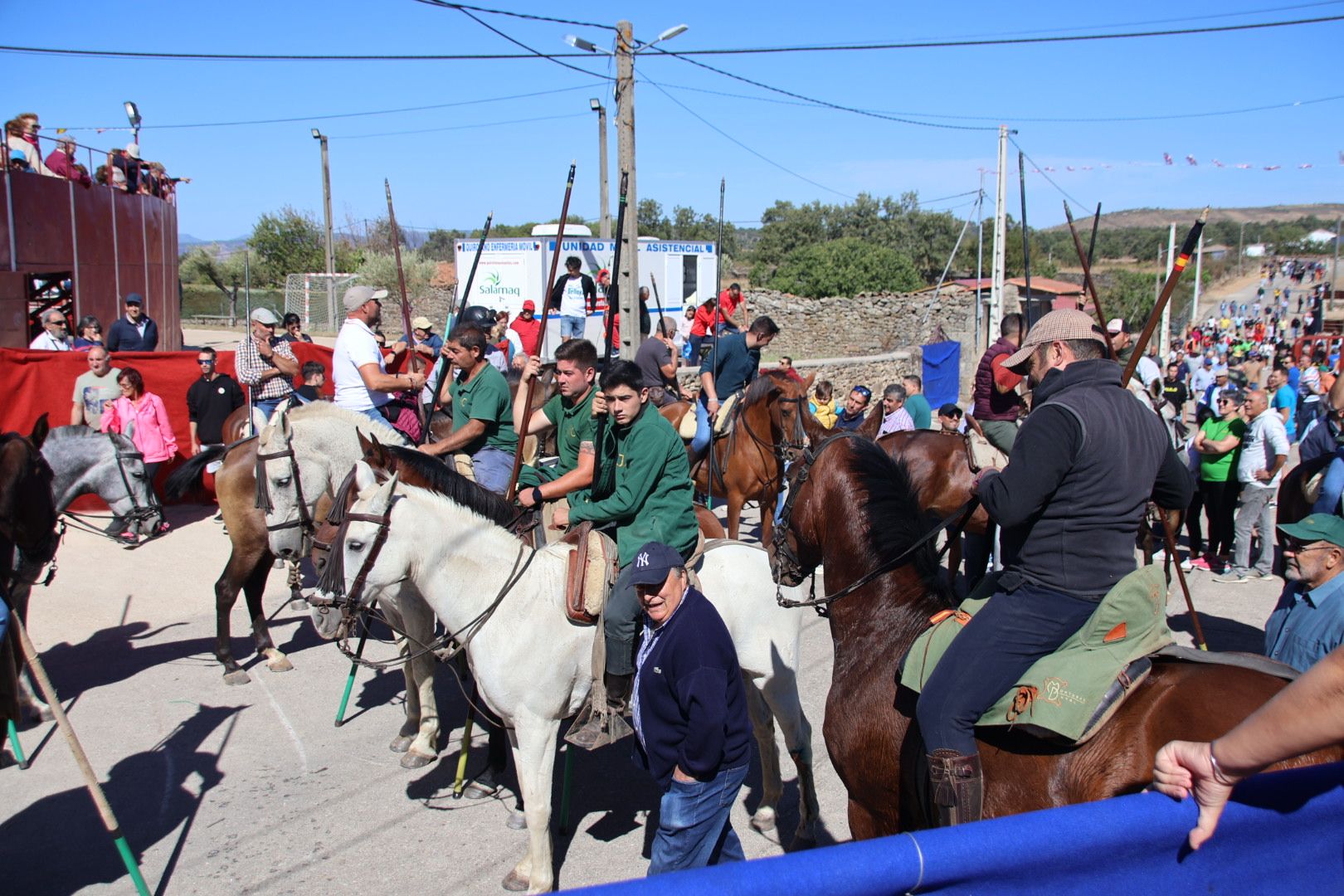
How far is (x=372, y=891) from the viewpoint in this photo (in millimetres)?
4496

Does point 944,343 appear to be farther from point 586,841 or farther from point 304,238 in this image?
point 304,238

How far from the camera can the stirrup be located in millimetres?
4379

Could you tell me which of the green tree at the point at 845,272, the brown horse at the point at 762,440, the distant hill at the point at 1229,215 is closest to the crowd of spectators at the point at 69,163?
the brown horse at the point at 762,440

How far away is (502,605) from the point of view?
4480mm

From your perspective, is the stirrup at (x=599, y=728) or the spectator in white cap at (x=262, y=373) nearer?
the stirrup at (x=599, y=728)

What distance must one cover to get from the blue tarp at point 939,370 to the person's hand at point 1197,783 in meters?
22.6

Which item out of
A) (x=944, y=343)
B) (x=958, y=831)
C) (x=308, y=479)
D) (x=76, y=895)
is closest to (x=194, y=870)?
(x=76, y=895)

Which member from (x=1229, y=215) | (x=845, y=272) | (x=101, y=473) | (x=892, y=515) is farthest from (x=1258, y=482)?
(x=1229, y=215)

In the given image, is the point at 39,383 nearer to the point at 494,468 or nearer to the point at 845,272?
the point at 494,468

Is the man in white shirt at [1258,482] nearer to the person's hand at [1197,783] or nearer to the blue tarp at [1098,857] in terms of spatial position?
the blue tarp at [1098,857]

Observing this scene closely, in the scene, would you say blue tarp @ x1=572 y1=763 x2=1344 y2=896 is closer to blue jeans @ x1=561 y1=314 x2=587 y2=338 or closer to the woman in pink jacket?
the woman in pink jacket

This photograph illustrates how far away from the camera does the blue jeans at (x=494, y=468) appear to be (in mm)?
6559

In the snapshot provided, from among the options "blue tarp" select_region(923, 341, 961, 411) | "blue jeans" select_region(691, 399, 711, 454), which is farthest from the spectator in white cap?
"blue tarp" select_region(923, 341, 961, 411)

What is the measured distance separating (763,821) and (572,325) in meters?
13.5
